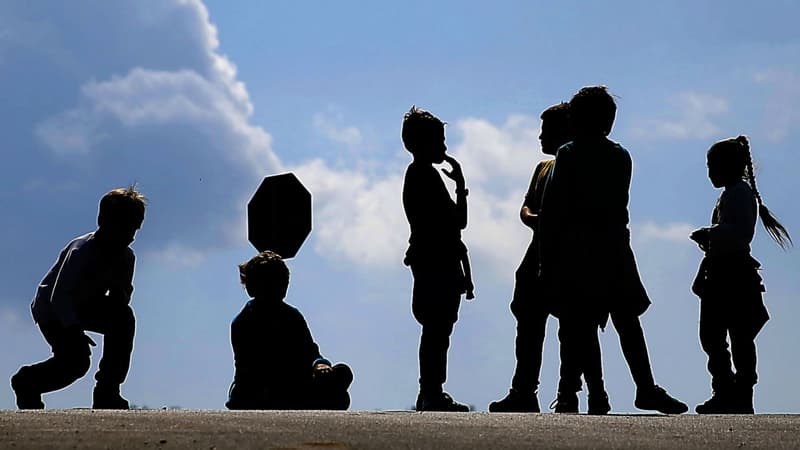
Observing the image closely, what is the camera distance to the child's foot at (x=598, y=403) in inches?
302

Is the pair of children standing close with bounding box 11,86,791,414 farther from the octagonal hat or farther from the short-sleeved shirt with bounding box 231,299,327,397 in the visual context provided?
the octagonal hat

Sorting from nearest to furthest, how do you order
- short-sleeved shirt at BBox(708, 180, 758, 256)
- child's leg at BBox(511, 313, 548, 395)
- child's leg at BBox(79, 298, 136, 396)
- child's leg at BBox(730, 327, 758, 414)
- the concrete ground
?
1. the concrete ground
2. child's leg at BBox(511, 313, 548, 395)
3. child's leg at BBox(79, 298, 136, 396)
4. child's leg at BBox(730, 327, 758, 414)
5. short-sleeved shirt at BBox(708, 180, 758, 256)

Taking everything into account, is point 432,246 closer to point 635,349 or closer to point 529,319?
point 529,319

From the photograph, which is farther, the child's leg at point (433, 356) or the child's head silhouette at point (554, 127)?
the child's head silhouette at point (554, 127)

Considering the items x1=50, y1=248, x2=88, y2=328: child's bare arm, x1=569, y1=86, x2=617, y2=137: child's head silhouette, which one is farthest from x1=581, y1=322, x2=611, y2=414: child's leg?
x1=50, y1=248, x2=88, y2=328: child's bare arm

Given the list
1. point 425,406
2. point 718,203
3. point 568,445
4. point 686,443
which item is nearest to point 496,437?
point 568,445

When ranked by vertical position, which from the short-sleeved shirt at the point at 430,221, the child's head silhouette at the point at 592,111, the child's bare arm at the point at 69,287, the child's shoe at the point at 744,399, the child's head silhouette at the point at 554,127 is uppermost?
the child's head silhouette at the point at 554,127

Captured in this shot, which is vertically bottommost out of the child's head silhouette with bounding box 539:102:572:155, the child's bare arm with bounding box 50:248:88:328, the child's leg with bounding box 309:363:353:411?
the child's leg with bounding box 309:363:353:411

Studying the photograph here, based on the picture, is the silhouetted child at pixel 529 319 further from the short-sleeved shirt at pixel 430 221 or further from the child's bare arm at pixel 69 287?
the child's bare arm at pixel 69 287

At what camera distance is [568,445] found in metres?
5.49

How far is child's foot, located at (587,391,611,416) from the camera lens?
25.2 feet

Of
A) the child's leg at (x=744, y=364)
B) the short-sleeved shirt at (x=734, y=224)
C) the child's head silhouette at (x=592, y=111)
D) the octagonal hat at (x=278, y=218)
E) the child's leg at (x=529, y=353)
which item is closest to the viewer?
the child's head silhouette at (x=592, y=111)

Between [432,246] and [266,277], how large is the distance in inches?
46.0

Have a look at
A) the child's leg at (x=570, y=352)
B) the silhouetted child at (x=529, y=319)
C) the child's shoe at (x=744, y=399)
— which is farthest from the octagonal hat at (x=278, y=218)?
the child's shoe at (x=744, y=399)
